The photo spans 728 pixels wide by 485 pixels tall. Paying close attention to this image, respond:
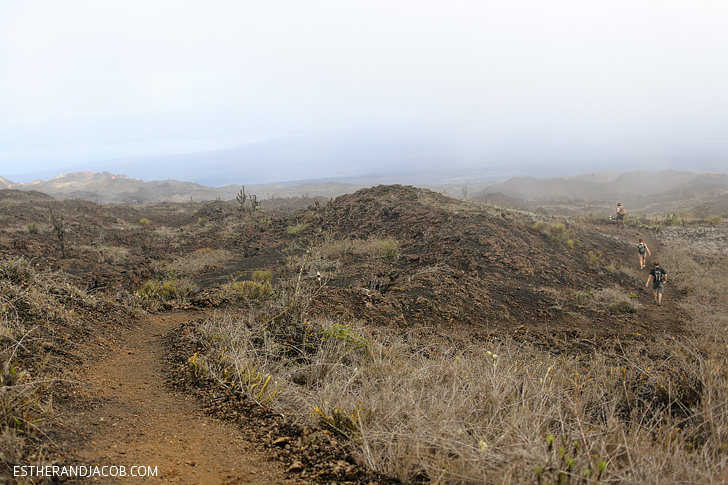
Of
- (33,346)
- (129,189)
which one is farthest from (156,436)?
(129,189)

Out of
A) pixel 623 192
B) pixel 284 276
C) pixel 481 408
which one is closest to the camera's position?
pixel 481 408

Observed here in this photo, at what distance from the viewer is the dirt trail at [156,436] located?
2.22 metres

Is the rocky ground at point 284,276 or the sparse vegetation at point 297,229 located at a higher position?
the sparse vegetation at point 297,229

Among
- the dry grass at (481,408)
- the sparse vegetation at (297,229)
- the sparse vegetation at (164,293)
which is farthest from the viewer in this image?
the sparse vegetation at (297,229)

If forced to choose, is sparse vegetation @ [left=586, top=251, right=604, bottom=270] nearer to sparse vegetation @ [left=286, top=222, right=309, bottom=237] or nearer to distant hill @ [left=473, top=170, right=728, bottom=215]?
sparse vegetation @ [left=286, top=222, right=309, bottom=237]

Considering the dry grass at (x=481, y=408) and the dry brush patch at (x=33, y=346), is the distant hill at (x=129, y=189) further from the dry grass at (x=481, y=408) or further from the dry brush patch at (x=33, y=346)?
the dry grass at (x=481, y=408)

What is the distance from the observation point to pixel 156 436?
2604 millimetres

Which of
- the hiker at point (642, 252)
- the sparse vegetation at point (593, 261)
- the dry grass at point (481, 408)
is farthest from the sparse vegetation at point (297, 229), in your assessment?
the hiker at point (642, 252)

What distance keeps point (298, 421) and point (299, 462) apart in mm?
452

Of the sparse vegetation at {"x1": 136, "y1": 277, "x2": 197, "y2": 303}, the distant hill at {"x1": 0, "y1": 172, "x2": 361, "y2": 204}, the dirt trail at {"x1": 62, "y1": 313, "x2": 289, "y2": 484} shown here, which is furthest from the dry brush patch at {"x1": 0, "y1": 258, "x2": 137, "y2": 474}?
the distant hill at {"x1": 0, "y1": 172, "x2": 361, "y2": 204}

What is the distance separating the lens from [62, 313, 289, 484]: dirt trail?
2225mm

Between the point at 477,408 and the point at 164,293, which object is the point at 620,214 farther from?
the point at 164,293

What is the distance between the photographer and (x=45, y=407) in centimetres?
255

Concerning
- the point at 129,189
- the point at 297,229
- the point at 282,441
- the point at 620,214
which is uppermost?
the point at 129,189
